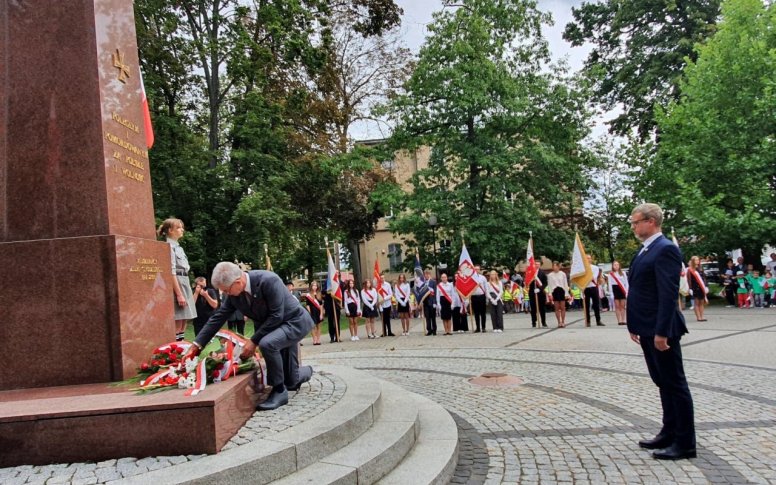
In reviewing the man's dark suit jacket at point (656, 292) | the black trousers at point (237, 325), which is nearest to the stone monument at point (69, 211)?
the man's dark suit jacket at point (656, 292)

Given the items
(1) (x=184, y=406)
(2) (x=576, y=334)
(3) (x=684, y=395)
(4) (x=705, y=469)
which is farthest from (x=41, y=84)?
(2) (x=576, y=334)

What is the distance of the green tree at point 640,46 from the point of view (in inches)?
1077

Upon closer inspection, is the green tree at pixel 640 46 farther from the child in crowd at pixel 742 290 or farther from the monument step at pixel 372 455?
the monument step at pixel 372 455

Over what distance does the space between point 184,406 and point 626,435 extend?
3829mm

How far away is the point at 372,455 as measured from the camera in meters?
3.79

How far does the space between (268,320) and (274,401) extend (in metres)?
0.72

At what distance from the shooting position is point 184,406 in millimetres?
3506

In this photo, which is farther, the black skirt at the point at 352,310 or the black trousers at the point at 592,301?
the black skirt at the point at 352,310

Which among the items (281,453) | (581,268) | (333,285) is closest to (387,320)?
(333,285)

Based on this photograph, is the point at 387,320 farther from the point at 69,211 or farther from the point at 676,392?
the point at 676,392

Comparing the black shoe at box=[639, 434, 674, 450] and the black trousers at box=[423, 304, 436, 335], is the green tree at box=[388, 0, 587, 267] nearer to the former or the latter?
the black trousers at box=[423, 304, 436, 335]

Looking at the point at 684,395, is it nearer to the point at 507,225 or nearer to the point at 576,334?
the point at 576,334

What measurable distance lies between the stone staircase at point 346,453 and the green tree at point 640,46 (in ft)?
81.3

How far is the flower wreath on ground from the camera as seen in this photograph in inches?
161
